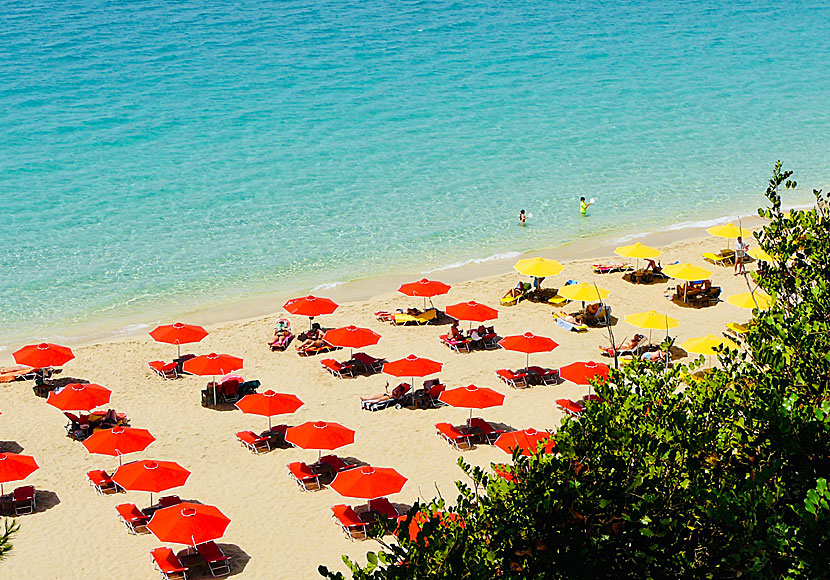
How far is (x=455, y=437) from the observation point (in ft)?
63.7

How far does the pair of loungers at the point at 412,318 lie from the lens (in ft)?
85.9

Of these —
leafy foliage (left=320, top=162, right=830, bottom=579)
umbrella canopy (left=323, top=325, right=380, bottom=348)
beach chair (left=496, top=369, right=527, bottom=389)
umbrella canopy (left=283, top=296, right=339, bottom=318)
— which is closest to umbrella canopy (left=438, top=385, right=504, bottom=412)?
beach chair (left=496, top=369, right=527, bottom=389)

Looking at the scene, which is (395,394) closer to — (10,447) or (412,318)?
(412,318)

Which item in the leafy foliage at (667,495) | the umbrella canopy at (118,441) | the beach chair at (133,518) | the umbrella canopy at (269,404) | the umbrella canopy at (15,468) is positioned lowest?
the beach chair at (133,518)

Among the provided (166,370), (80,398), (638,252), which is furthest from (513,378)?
(80,398)

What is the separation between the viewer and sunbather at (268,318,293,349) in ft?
81.1

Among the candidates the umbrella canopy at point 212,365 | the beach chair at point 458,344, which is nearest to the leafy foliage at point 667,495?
the umbrella canopy at point 212,365

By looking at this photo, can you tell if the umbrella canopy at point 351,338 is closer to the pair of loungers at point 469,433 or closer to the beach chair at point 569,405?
the pair of loungers at point 469,433

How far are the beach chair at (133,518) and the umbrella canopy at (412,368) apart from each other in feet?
20.1

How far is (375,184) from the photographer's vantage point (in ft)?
134

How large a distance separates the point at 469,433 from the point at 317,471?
3165 mm

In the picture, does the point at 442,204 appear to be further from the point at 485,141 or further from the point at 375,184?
the point at 485,141

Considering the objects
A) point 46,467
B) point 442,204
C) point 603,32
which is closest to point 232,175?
point 442,204

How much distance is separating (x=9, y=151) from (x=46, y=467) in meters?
30.6
